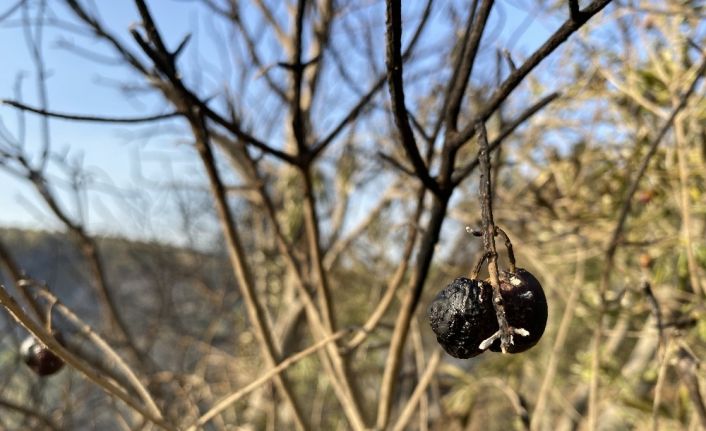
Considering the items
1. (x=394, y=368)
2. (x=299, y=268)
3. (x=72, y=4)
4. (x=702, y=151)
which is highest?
(x=72, y=4)

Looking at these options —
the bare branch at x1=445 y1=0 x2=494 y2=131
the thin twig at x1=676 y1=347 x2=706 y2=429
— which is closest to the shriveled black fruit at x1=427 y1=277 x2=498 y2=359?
the bare branch at x1=445 y1=0 x2=494 y2=131

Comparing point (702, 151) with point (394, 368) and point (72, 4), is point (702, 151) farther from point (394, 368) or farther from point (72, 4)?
point (72, 4)

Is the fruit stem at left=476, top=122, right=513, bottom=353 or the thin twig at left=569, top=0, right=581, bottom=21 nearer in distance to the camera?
the fruit stem at left=476, top=122, right=513, bottom=353

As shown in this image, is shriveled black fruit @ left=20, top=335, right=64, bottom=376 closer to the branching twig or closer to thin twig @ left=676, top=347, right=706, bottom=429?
the branching twig

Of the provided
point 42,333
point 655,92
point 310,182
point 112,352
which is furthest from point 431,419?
point 42,333

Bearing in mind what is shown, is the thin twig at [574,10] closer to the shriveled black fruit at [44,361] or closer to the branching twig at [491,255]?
the branching twig at [491,255]

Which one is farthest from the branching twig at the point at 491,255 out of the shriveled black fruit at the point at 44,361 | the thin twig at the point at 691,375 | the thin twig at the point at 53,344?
the shriveled black fruit at the point at 44,361
